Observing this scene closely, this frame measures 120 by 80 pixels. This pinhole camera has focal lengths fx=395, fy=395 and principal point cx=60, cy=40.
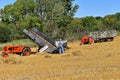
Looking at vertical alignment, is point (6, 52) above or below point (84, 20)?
below

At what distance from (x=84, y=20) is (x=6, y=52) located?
9883 centimetres

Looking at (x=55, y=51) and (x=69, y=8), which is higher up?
(x=69, y=8)

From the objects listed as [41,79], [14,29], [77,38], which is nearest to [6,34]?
[14,29]

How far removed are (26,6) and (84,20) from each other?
59.0 meters

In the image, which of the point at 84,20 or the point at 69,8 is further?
the point at 84,20

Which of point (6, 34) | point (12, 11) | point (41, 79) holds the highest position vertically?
point (12, 11)

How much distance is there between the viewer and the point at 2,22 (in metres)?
77.8

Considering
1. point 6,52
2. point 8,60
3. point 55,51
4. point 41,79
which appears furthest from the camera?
point 55,51

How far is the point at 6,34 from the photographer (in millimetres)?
71000

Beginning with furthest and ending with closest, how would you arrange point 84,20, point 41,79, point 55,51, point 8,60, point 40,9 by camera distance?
point 84,20, point 40,9, point 55,51, point 8,60, point 41,79

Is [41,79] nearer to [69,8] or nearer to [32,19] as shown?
[32,19]

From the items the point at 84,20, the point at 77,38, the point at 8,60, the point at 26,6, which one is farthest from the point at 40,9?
the point at 84,20

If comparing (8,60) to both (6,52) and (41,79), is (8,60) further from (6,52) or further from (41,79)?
(41,79)

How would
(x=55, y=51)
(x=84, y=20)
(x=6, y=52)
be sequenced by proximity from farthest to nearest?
(x=84, y=20)
(x=55, y=51)
(x=6, y=52)
